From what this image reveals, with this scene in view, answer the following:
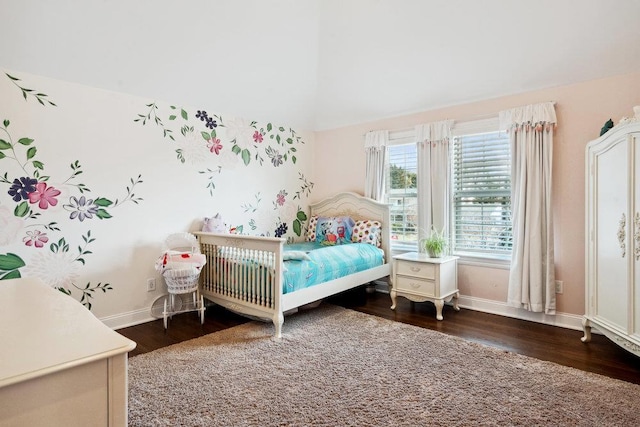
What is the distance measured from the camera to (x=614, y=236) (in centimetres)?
241

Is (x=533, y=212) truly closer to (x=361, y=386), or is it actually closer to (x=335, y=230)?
(x=335, y=230)

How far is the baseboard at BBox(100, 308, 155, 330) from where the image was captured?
10.00ft

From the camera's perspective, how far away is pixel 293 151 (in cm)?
473

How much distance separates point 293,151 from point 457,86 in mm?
2177

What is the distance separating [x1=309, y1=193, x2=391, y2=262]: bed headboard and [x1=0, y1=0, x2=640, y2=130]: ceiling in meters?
1.18

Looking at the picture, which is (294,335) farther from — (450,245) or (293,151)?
(293,151)

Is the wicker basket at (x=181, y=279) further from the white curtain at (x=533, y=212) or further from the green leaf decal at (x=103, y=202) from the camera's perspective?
the white curtain at (x=533, y=212)

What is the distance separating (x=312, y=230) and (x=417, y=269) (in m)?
1.64

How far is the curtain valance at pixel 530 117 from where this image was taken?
122 inches

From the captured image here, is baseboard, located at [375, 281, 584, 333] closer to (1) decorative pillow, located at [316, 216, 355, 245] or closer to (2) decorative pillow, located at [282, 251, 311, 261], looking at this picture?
(1) decorative pillow, located at [316, 216, 355, 245]

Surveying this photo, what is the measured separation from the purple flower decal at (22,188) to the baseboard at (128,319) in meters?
1.16

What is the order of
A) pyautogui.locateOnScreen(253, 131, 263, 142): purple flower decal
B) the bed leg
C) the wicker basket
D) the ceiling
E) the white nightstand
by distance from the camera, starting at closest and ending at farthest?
→ the ceiling
the bed leg
the wicker basket
the white nightstand
pyautogui.locateOnScreen(253, 131, 263, 142): purple flower decal

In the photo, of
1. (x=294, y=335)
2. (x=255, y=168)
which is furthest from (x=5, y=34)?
(x=294, y=335)

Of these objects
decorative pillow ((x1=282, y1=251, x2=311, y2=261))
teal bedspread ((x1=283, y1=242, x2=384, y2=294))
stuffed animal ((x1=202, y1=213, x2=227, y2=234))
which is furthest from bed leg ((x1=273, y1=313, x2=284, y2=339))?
stuffed animal ((x1=202, y1=213, x2=227, y2=234))
